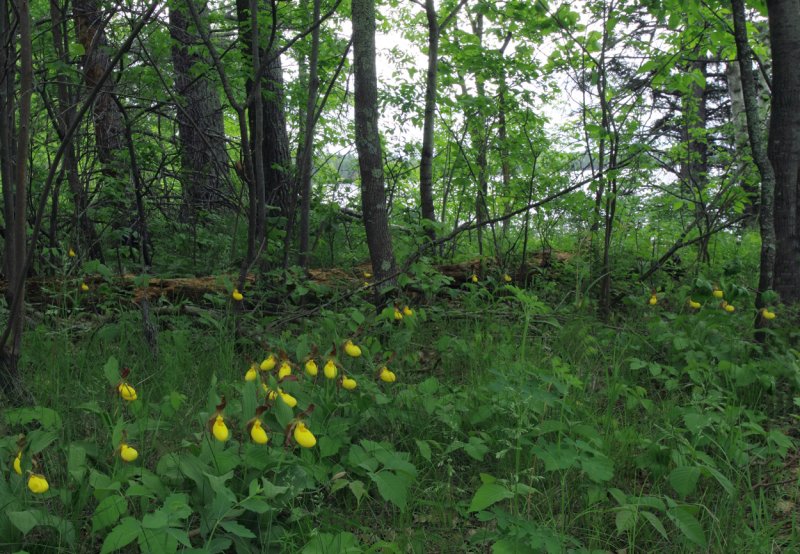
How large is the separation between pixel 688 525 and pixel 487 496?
64 cm

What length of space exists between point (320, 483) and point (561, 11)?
12.2 ft

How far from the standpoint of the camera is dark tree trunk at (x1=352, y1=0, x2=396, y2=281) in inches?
157

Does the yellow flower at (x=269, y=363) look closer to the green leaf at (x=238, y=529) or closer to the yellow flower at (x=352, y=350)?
the yellow flower at (x=352, y=350)

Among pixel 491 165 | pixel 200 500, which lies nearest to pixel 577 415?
pixel 200 500

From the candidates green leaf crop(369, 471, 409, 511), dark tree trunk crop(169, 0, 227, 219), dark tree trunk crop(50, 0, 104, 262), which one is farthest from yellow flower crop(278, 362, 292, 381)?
dark tree trunk crop(169, 0, 227, 219)

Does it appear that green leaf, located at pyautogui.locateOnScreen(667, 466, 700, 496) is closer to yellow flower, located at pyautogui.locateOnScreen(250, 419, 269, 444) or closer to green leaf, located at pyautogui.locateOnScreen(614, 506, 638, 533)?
A: green leaf, located at pyautogui.locateOnScreen(614, 506, 638, 533)

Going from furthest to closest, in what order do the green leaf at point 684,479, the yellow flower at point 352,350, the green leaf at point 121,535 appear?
the yellow flower at point 352,350 → the green leaf at point 684,479 → the green leaf at point 121,535

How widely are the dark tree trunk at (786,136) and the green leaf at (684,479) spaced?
7.86 ft

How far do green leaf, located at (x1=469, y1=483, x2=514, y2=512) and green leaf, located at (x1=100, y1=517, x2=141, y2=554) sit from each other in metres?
0.94

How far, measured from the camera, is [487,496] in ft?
5.74

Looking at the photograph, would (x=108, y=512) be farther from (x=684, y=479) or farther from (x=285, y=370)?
(x=684, y=479)

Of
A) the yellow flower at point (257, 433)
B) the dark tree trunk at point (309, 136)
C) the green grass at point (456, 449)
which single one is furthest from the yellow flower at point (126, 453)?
the dark tree trunk at point (309, 136)

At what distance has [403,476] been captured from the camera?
1873 mm

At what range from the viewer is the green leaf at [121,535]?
4.80 ft
